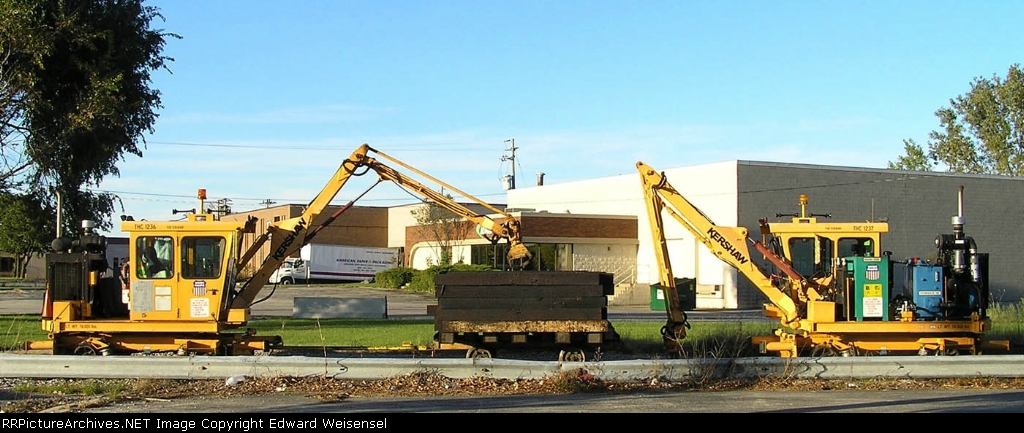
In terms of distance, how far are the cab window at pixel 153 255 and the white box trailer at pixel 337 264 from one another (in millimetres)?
47312

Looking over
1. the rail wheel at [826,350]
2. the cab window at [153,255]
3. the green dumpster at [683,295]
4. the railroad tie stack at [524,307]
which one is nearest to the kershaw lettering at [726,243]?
the rail wheel at [826,350]

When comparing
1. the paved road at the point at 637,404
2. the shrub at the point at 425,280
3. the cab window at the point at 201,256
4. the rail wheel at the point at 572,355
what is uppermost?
the cab window at the point at 201,256

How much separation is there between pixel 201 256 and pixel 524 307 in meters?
5.55

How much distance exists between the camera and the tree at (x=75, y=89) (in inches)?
1000

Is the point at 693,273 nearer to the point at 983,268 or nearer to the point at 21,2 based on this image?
the point at 983,268

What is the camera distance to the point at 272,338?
59.8ft

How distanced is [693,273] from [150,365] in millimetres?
31685

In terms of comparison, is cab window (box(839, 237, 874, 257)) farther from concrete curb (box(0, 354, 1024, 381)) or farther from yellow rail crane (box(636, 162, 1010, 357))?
concrete curb (box(0, 354, 1024, 381))

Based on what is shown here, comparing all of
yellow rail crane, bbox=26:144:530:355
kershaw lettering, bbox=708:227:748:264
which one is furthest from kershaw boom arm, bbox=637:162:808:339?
yellow rail crane, bbox=26:144:530:355

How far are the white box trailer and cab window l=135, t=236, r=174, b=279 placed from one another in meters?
47.3

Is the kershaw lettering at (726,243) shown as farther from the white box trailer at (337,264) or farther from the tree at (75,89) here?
the white box trailer at (337,264)

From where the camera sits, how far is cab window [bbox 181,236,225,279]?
682 inches

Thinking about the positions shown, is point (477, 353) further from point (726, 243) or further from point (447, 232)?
point (447, 232)
